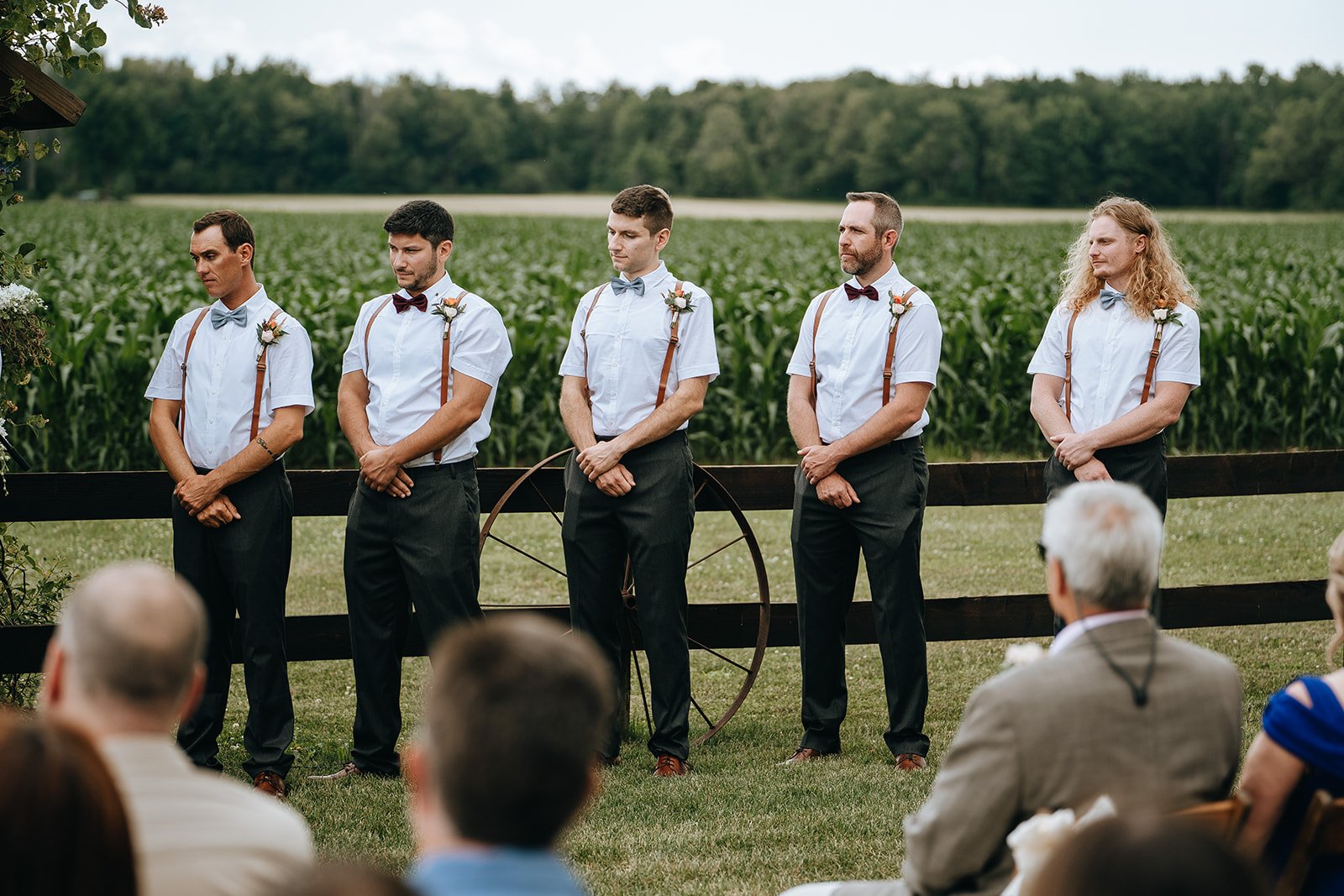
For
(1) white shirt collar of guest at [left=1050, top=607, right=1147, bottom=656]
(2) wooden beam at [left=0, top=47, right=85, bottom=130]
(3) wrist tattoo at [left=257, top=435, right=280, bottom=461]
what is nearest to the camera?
(1) white shirt collar of guest at [left=1050, top=607, right=1147, bottom=656]

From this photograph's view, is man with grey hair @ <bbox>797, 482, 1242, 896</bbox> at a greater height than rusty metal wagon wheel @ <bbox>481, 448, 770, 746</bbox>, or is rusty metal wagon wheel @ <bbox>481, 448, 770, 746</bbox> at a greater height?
man with grey hair @ <bbox>797, 482, 1242, 896</bbox>

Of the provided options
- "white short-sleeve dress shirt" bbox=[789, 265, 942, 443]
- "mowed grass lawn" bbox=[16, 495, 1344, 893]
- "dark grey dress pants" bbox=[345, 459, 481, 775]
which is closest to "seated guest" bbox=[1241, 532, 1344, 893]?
"mowed grass lawn" bbox=[16, 495, 1344, 893]

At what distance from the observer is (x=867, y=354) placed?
5.52 meters

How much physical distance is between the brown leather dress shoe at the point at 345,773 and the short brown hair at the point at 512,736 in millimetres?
3824

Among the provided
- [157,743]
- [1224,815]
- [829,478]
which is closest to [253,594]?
[829,478]

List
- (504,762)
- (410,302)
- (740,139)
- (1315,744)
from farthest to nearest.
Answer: (740,139)
(410,302)
(1315,744)
(504,762)

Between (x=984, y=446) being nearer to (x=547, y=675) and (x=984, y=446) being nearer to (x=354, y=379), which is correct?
(x=354, y=379)

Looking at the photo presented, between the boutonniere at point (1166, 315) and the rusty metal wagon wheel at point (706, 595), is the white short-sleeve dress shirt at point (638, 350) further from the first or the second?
the boutonniere at point (1166, 315)

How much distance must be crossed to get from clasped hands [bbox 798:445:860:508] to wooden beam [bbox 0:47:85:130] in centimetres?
310

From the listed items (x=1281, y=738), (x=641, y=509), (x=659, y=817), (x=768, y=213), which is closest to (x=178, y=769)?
(x=1281, y=738)

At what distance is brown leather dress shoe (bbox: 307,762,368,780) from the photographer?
209 inches

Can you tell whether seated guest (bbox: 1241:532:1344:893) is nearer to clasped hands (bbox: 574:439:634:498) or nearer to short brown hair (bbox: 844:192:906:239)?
clasped hands (bbox: 574:439:634:498)

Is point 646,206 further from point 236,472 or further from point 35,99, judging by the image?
point 35,99

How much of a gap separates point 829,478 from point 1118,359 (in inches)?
50.5
